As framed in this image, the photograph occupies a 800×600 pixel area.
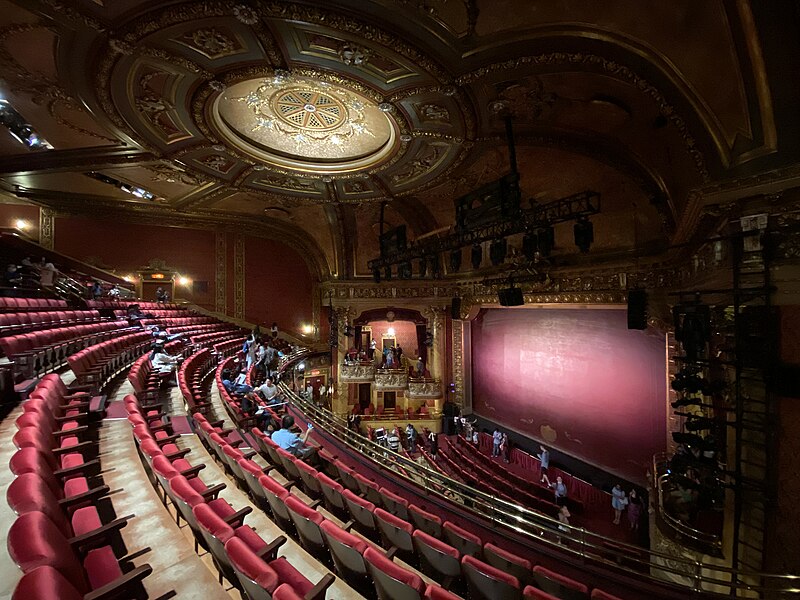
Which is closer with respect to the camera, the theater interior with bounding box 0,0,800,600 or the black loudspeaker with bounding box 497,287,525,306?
the theater interior with bounding box 0,0,800,600

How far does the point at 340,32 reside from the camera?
3.31 metres

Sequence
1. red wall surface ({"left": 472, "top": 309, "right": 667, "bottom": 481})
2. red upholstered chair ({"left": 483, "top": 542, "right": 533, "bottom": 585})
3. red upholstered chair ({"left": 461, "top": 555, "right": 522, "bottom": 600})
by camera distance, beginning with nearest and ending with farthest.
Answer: red upholstered chair ({"left": 461, "top": 555, "right": 522, "bottom": 600})
red upholstered chair ({"left": 483, "top": 542, "right": 533, "bottom": 585})
red wall surface ({"left": 472, "top": 309, "right": 667, "bottom": 481})

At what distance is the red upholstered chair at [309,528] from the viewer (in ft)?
7.31

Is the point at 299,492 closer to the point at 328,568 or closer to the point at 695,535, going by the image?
the point at 328,568

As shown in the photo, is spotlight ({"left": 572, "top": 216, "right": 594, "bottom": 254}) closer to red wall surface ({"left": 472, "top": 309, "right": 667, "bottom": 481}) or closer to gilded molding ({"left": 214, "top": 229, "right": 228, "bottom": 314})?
red wall surface ({"left": 472, "top": 309, "right": 667, "bottom": 481})

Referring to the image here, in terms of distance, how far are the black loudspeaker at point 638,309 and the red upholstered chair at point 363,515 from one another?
5492 millimetres

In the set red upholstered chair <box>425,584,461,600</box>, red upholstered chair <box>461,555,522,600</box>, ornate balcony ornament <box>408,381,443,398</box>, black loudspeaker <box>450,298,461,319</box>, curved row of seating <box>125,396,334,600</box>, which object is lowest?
ornate balcony ornament <box>408,381,443,398</box>

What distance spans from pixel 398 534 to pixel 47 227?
506 inches

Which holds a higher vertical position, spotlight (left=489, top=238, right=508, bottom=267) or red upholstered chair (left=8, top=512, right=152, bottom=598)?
spotlight (left=489, top=238, right=508, bottom=267)

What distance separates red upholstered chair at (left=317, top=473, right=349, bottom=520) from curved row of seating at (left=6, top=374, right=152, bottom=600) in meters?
1.49

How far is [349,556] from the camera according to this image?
6.72 feet

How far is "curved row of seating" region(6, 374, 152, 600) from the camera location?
3.68ft

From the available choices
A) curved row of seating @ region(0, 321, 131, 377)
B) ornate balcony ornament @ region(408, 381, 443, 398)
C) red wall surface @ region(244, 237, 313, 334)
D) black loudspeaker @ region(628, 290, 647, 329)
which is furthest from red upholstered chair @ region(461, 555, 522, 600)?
red wall surface @ region(244, 237, 313, 334)

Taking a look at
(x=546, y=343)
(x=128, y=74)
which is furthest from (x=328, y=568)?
(x=546, y=343)
